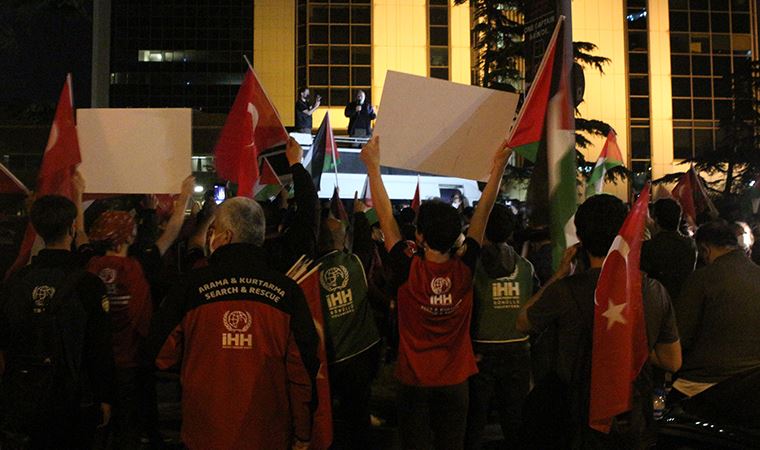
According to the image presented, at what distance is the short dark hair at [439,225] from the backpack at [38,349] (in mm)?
1927

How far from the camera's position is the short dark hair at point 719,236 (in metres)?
4.95

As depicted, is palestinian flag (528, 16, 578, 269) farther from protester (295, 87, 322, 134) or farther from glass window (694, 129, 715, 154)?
glass window (694, 129, 715, 154)

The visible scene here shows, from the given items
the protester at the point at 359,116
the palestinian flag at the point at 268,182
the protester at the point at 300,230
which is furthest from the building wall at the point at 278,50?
the protester at the point at 300,230

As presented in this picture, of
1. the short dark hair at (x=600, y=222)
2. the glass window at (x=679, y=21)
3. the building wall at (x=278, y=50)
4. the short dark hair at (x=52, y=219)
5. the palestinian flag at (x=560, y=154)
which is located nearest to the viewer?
the short dark hair at (x=600, y=222)

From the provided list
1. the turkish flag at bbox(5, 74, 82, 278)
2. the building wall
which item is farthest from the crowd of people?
the building wall

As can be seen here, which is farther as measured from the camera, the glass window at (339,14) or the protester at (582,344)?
the glass window at (339,14)

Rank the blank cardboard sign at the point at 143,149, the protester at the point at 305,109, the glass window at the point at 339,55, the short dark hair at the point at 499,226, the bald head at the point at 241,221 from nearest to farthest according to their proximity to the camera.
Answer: the bald head at the point at 241,221
the short dark hair at the point at 499,226
the blank cardboard sign at the point at 143,149
the protester at the point at 305,109
the glass window at the point at 339,55

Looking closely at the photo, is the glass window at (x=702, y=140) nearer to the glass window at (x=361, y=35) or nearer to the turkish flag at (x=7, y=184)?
the glass window at (x=361, y=35)

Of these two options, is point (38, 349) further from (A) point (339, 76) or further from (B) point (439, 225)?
(A) point (339, 76)

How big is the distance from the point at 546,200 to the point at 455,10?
80.3 ft

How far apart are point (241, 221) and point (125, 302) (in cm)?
223

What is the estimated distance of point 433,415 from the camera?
4664 mm

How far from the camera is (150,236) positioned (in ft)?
23.1

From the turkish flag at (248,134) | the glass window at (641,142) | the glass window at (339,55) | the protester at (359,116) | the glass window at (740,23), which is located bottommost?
the turkish flag at (248,134)
